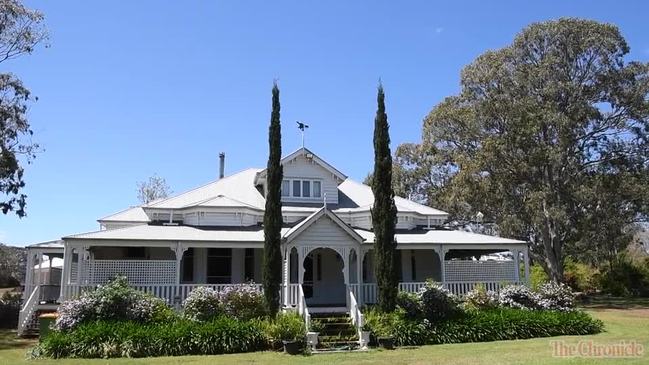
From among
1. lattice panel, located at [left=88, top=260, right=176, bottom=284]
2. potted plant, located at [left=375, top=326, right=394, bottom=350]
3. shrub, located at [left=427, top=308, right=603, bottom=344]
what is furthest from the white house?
shrub, located at [left=427, top=308, right=603, bottom=344]

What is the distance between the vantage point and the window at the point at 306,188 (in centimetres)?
2944

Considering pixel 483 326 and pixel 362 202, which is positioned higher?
pixel 362 202

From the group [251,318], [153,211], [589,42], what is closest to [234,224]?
[153,211]

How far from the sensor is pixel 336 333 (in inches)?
803

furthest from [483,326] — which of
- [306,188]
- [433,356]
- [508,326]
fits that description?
[306,188]

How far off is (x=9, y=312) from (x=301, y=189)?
15.9 metres

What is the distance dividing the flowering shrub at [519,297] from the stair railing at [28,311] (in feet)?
62.0

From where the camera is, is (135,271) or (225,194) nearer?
(135,271)

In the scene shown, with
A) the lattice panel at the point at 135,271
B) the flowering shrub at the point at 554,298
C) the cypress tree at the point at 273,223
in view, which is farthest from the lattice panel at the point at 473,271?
the lattice panel at the point at 135,271

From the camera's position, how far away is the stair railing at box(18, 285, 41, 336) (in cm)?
2316

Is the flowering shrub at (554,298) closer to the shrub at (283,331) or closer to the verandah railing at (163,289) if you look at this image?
the shrub at (283,331)

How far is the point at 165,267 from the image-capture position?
75.2ft

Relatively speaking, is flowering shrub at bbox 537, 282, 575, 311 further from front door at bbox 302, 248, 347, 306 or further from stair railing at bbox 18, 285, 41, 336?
stair railing at bbox 18, 285, 41, 336

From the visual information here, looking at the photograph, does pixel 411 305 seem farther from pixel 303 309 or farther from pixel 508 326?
pixel 303 309
